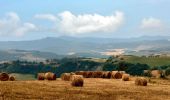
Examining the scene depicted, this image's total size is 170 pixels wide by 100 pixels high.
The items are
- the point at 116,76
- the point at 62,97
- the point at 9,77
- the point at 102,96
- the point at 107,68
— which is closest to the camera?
the point at 62,97

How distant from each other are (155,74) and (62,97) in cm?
8903

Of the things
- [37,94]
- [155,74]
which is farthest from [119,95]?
[155,74]

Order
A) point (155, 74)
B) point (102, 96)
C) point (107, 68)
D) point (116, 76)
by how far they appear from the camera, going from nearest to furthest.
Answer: point (102, 96) → point (116, 76) → point (155, 74) → point (107, 68)

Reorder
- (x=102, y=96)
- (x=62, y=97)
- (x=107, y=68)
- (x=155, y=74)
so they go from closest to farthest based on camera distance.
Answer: (x=62, y=97) < (x=102, y=96) < (x=155, y=74) < (x=107, y=68)

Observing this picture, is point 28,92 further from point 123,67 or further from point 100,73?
point 123,67

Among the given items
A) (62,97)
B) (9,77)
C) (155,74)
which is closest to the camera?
(62,97)

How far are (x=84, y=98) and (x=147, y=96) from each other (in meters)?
7.32

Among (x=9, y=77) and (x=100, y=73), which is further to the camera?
(x=100, y=73)

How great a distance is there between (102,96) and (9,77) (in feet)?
69.1

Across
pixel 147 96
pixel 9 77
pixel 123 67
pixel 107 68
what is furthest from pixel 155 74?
pixel 147 96

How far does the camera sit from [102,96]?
36500 mm

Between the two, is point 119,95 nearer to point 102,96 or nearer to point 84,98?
point 102,96

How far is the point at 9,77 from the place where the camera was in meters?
54.2

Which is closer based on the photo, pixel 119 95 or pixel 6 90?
pixel 6 90
